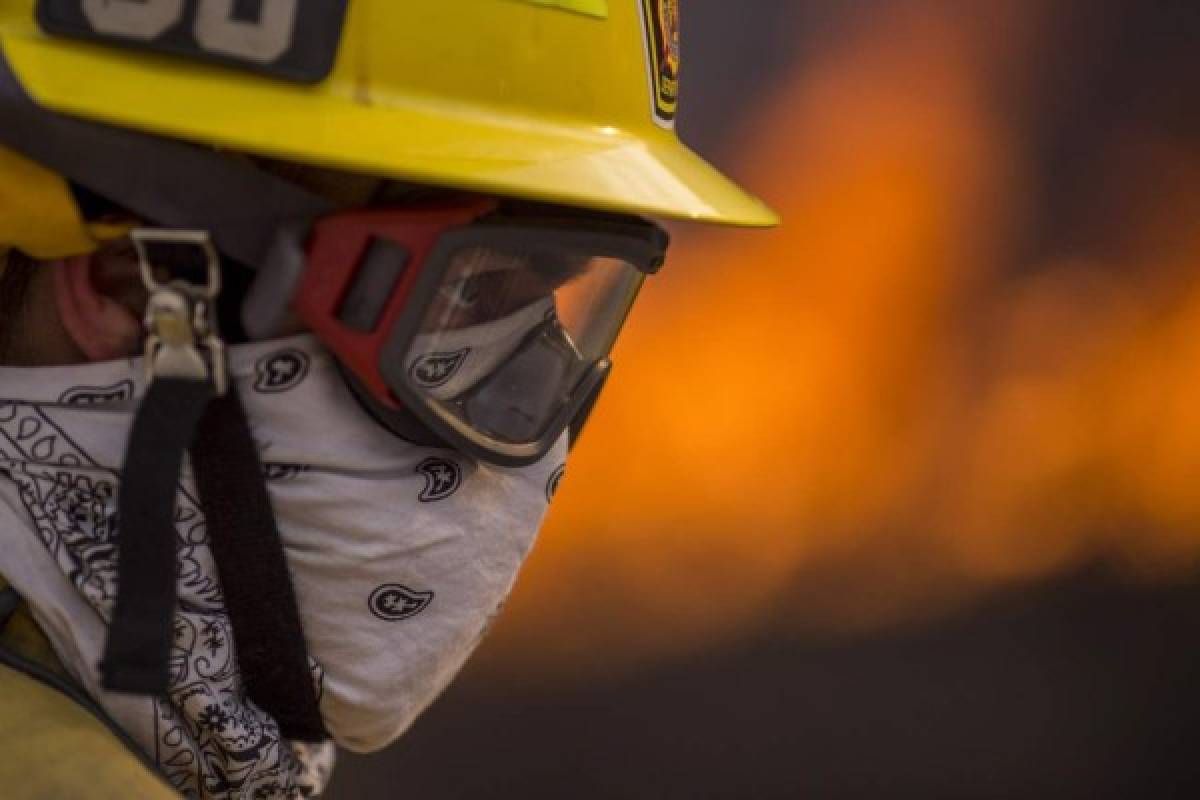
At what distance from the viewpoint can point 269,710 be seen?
1.14 metres

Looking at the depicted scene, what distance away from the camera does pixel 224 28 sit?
3.28ft

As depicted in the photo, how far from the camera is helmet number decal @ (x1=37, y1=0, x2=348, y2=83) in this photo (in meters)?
0.98

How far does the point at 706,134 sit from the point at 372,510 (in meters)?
1.60

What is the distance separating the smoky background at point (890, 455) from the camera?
8.50 ft

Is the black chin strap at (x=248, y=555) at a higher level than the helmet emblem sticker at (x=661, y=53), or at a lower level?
lower

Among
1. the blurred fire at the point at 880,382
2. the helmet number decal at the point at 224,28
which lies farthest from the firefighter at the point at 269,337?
the blurred fire at the point at 880,382

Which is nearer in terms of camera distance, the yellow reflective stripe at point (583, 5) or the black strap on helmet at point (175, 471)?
the black strap on helmet at point (175, 471)

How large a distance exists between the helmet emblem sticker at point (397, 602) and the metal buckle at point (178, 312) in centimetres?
24

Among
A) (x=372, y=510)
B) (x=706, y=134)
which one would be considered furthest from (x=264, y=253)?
(x=706, y=134)

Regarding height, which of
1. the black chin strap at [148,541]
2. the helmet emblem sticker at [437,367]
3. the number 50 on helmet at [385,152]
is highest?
the number 50 on helmet at [385,152]

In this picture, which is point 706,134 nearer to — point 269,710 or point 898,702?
point 898,702

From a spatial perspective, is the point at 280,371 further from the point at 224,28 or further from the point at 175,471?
the point at 224,28

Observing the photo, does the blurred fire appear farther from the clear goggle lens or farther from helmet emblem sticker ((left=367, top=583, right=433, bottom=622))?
helmet emblem sticker ((left=367, top=583, right=433, bottom=622))

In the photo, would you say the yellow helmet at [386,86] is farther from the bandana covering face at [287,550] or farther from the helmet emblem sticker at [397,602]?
the helmet emblem sticker at [397,602]
